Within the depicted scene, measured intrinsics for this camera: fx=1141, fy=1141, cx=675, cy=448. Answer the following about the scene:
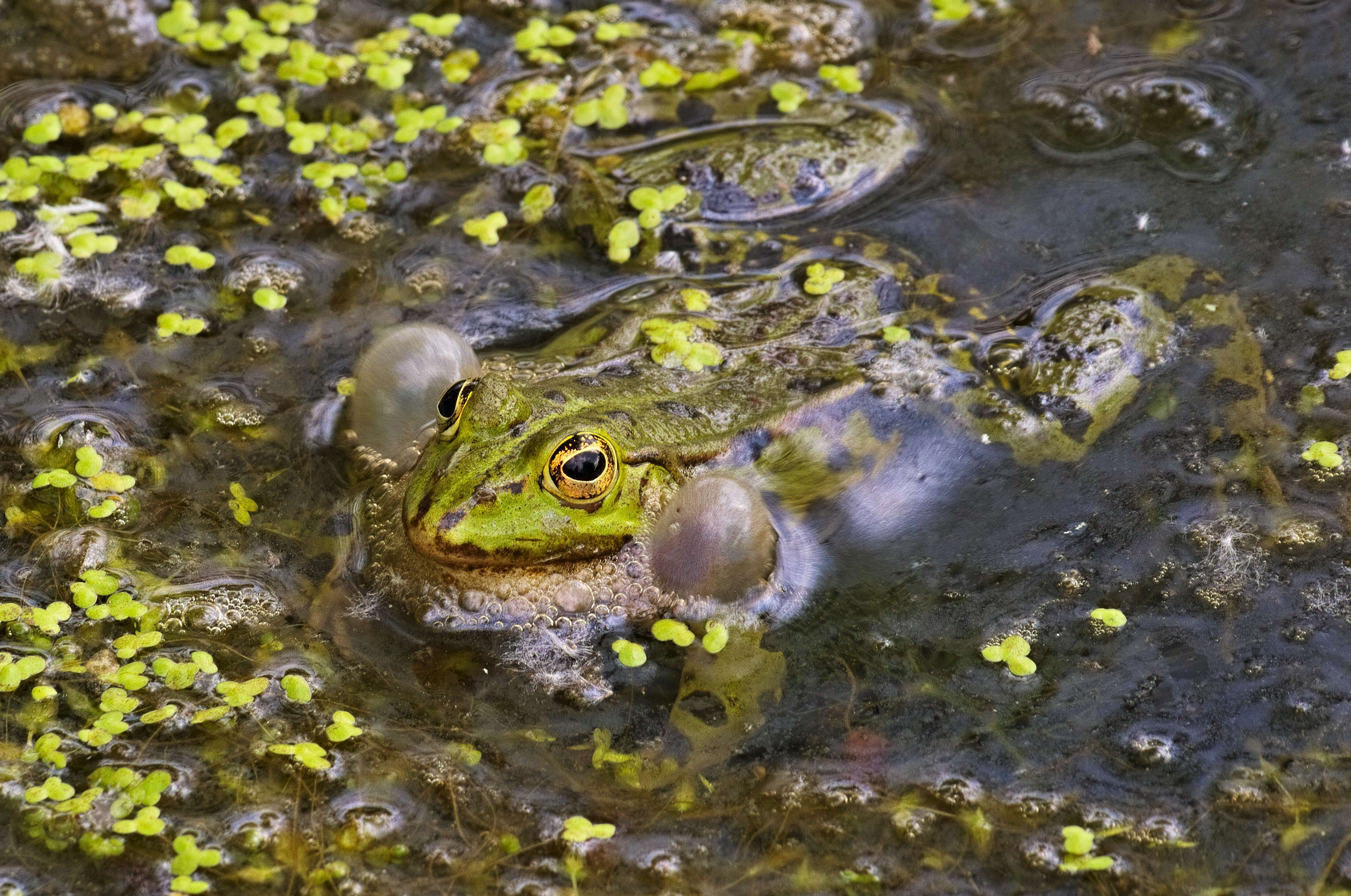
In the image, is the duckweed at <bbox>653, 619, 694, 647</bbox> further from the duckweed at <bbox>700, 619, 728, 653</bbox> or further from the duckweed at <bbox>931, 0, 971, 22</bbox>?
the duckweed at <bbox>931, 0, 971, 22</bbox>

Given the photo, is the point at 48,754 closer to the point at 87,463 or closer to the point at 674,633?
the point at 87,463

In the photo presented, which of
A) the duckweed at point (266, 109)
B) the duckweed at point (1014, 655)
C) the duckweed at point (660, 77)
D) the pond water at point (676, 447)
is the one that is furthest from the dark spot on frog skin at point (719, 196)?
the duckweed at point (1014, 655)

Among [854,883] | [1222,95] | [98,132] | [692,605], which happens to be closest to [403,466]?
[692,605]

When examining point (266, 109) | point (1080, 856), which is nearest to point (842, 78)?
point (266, 109)

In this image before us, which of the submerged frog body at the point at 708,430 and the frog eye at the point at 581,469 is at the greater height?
the frog eye at the point at 581,469

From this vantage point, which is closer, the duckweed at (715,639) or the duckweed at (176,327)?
the duckweed at (715,639)

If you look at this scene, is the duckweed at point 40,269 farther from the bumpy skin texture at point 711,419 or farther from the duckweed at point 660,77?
the duckweed at point 660,77

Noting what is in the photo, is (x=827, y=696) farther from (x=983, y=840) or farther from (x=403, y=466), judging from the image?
(x=403, y=466)
